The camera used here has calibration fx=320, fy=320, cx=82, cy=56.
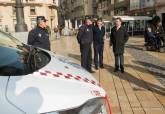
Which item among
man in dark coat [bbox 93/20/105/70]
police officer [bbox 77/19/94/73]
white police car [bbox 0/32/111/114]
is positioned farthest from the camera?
man in dark coat [bbox 93/20/105/70]

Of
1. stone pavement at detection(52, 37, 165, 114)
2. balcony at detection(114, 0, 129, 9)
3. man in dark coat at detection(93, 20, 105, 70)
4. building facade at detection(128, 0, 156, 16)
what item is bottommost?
stone pavement at detection(52, 37, 165, 114)

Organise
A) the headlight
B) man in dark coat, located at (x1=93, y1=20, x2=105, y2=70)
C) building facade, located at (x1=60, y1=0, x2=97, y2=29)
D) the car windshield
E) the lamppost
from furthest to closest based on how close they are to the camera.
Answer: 1. building facade, located at (x1=60, y1=0, x2=97, y2=29)
2. the lamppost
3. man in dark coat, located at (x1=93, y1=20, x2=105, y2=70)
4. the car windshield
5. the headlight

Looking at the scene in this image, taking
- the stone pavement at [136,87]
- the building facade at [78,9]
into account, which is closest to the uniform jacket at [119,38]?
the stone pavement at [136,87]

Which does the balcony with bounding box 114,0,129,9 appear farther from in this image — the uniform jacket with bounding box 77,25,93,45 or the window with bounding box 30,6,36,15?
the uniform jacket with bounding box 77,25,93,45

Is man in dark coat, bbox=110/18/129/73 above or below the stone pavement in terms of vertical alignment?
above

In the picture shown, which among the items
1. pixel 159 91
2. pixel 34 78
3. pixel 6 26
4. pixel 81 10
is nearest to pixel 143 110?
pixel 159 91

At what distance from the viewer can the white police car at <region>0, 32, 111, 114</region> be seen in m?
2.08

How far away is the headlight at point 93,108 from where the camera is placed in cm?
221

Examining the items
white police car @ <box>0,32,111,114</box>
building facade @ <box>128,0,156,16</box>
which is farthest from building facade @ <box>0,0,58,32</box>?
white police car @ <box>0,32,111,114</box>

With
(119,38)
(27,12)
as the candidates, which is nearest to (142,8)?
(119,38)

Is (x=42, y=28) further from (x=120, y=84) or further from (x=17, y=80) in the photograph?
(x=17, y=80)

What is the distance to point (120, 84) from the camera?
813 cm

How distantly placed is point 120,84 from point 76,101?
5981 millimetres

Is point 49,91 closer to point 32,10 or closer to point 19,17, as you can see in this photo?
point 19,17
